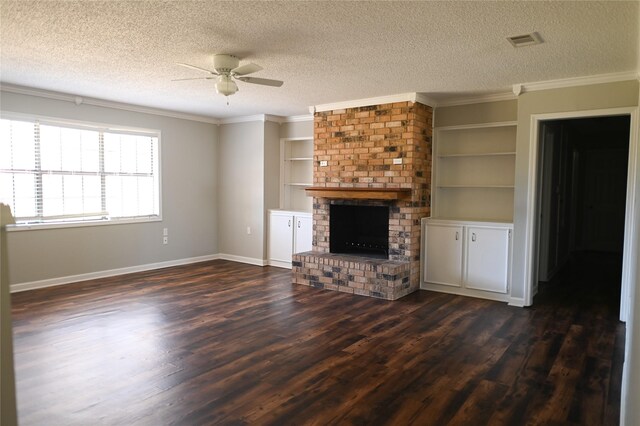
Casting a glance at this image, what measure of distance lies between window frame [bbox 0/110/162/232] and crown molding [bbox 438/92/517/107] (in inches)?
163

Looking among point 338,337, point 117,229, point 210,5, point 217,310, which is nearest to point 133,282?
point 117,229

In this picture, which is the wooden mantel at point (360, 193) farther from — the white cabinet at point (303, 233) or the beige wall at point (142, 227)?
the beige wall at point (142, 227)

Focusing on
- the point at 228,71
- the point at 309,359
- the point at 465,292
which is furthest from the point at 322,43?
the point at 465,292

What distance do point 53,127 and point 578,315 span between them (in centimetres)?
634

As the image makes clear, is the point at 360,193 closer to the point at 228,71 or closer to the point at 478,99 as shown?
the point at 478,99

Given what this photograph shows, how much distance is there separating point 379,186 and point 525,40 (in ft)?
8.35

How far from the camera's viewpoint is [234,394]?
2709 mm

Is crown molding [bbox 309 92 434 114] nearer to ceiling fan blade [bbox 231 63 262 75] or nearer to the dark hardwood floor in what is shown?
ceiling fan blade [bbox 231 63 262 75]

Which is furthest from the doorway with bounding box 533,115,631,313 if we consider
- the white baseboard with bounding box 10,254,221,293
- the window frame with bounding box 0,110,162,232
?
the window frame with bounding box 0,110,162,232

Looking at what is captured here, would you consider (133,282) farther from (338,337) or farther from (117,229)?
(338,337)

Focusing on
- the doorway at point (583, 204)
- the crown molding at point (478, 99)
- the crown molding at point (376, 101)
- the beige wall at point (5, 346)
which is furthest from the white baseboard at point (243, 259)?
the beige wall at point (5, 346)

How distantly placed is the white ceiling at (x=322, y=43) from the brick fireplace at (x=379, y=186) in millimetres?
573

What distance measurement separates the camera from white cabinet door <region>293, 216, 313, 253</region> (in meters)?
6.59

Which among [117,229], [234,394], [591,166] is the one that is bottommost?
[234,394]
